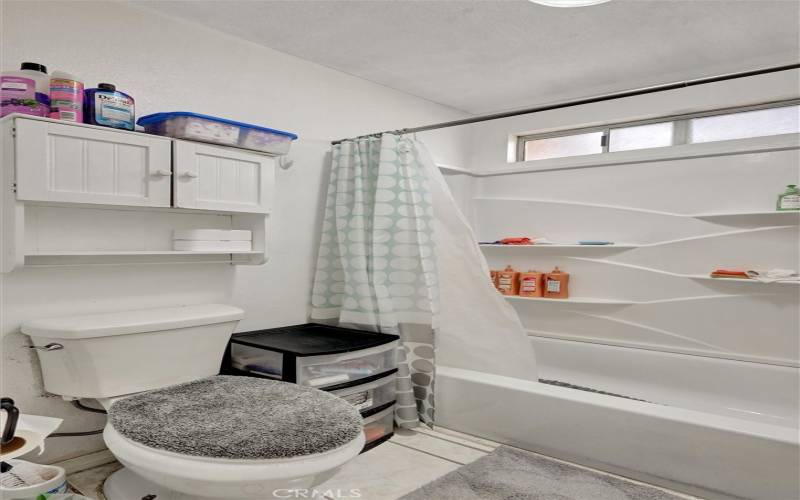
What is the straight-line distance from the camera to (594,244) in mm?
3283

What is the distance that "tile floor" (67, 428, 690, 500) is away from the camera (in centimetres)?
191

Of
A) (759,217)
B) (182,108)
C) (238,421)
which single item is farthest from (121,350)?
(759,217)

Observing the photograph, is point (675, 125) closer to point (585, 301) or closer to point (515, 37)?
point (585, 301)

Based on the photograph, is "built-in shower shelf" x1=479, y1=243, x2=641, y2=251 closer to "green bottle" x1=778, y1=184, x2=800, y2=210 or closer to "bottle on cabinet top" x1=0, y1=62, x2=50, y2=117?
"green bottle" x1=778, y1=184, x2=800, y2=210

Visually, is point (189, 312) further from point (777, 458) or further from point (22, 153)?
point (777, 458)

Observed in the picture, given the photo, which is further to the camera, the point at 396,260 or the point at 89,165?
the point at 396,260

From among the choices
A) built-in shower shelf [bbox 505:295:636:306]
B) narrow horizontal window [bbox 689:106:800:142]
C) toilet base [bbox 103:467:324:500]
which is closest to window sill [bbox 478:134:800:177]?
narrow horizontal window [bbox 689:106:800:142]

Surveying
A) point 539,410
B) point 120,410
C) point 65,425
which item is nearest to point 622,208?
point 539,410

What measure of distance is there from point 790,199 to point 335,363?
248 cm

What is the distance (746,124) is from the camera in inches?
117

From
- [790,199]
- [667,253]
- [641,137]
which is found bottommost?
[667,253]

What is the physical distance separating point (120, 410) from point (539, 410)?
1607mm

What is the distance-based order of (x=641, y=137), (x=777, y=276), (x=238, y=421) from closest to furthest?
(x=238, y=421) → (x=777, y=276) → (x=641, y=137)

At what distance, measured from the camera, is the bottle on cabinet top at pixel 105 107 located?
1.78m
